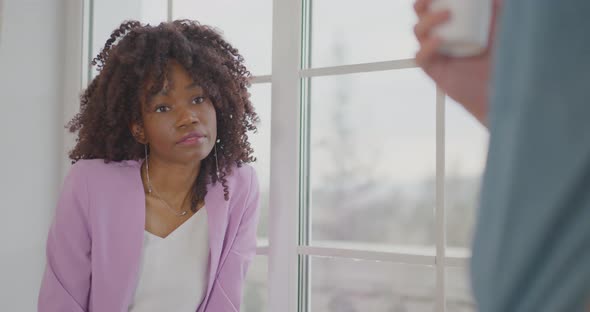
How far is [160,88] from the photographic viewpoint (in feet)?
4.29

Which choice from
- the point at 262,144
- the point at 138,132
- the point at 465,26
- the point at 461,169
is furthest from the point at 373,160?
the point at 465,26

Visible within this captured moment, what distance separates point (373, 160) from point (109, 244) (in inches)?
23.7

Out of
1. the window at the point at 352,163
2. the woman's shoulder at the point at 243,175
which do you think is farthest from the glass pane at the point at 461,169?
the woman's shoulder at the point at 243,175

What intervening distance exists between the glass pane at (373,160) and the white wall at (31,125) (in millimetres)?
792

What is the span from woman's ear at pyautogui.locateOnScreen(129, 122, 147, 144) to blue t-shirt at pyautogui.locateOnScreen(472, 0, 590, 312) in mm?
1076

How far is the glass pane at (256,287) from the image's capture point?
1536 mm

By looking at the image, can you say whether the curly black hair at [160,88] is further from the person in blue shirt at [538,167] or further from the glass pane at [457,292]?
the person in blue shirt at [538,167]

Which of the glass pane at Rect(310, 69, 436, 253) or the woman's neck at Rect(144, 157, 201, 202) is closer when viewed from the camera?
the glass pane at Rect(310, 69, 436, 253)

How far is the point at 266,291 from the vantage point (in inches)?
60.1

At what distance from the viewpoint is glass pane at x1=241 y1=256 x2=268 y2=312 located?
5.04ft

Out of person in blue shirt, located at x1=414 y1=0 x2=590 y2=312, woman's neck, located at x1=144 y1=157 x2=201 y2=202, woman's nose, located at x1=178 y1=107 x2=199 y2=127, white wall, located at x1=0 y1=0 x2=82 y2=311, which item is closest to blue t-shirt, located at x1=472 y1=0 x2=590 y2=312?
person in blue shirt, located at x1=414 y1=0 x2=590 y2=312

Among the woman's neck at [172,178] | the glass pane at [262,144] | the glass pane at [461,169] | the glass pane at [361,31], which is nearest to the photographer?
the glass pane at [461,169]

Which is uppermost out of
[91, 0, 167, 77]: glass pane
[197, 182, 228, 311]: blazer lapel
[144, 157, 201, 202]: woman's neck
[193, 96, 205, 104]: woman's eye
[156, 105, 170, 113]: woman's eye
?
[91, 0, 167, 77]: glass pane

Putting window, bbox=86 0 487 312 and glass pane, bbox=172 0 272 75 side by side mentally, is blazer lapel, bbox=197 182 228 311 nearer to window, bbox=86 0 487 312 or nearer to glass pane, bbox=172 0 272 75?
window, bbox=86 0 487 312
